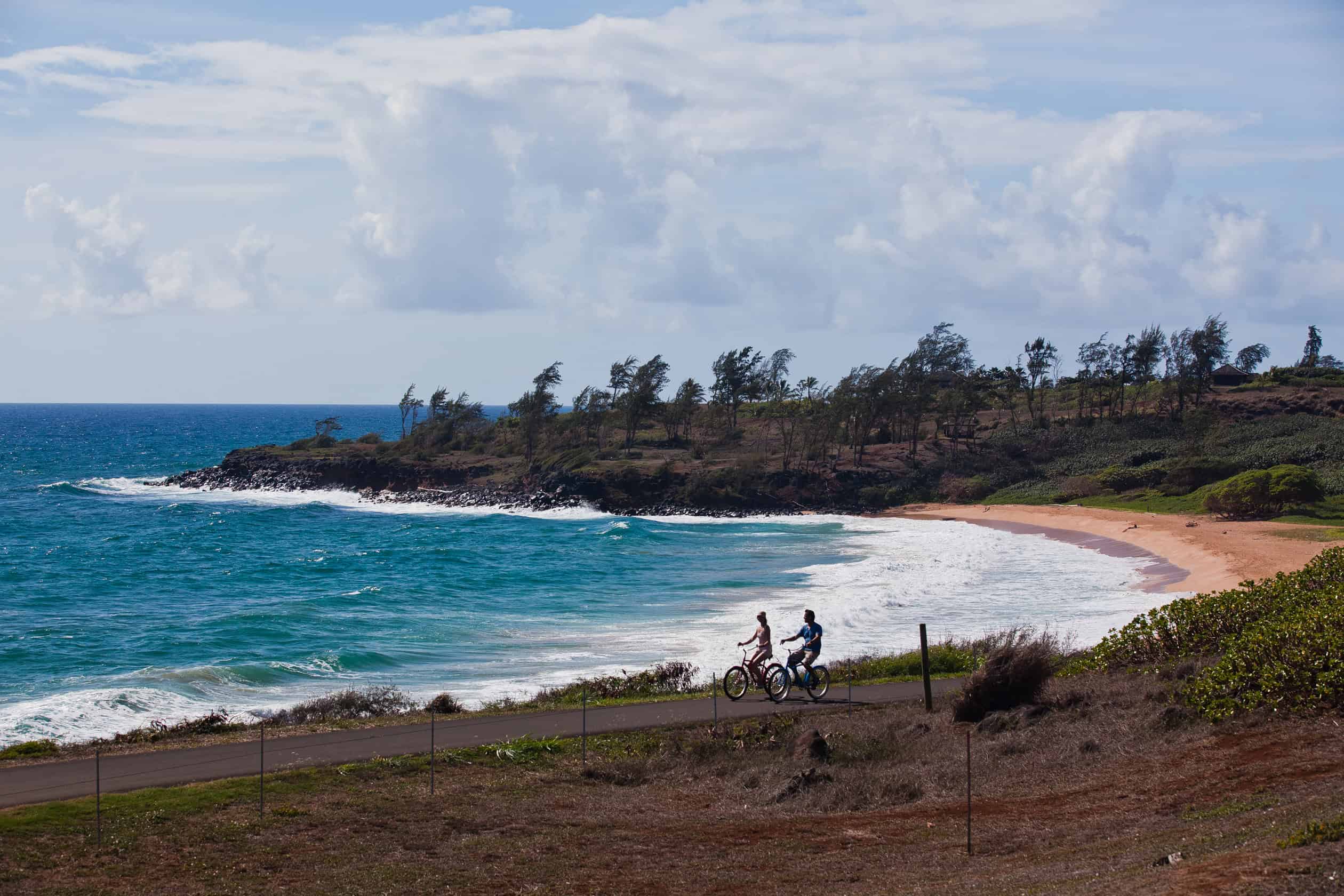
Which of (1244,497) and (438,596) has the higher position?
(1244,497)

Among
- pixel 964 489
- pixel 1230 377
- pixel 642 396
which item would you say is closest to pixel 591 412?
pixel 642 396

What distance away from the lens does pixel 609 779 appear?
16.4 m

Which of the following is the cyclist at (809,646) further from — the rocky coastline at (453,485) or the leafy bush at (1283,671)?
the rocky coastline at (453,485)

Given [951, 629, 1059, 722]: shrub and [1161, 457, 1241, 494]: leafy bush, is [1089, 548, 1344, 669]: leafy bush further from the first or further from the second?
[1161, 457, 1241, 494]: leafy bush

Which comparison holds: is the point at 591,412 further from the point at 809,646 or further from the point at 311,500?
the point at 809,646

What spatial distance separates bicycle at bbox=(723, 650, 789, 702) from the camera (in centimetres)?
2094

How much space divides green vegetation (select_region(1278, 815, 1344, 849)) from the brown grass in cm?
15

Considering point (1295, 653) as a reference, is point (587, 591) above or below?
below

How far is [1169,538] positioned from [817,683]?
122 feet

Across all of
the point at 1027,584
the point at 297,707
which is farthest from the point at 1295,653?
the point at 1027,584

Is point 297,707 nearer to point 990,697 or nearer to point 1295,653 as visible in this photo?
point 990,697

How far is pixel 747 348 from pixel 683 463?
22.6 metres

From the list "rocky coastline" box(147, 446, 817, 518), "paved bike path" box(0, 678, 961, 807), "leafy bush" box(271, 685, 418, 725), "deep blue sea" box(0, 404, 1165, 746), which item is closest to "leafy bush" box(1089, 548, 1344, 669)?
"paved bike path" box(0, 678, 961, 807)

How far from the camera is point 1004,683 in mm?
18000
